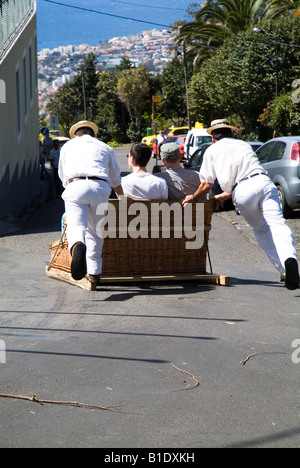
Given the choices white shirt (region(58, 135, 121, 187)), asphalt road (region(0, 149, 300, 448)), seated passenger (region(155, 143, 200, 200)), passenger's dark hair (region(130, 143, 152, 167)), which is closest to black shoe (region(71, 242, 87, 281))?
asphalt road (region(0, 149, 300, 448))

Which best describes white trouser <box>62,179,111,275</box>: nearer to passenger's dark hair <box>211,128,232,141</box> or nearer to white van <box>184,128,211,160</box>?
passenger's dark hair <box>211,128,232,141</box>

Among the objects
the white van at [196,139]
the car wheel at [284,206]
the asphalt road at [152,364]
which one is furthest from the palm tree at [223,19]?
the asphalt road at [152,364]

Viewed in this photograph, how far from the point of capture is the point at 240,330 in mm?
5988

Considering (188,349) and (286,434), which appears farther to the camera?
(188,349)

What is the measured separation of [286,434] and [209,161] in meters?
4.10

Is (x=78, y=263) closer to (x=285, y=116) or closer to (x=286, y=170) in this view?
(x=286, y=170)

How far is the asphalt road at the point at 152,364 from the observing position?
380 centimetres

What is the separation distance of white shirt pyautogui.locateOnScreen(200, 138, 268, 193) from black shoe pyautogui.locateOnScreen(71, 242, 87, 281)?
5.17 ft

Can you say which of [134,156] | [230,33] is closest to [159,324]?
[134,156]

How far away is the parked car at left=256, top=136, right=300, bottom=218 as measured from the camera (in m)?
15.1

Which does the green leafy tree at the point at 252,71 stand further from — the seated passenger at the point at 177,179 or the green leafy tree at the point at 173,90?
the seated passenger at the point at 177,179

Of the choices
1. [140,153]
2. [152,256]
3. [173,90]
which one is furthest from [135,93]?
[140,153]

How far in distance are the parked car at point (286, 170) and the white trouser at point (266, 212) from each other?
7946 mm
